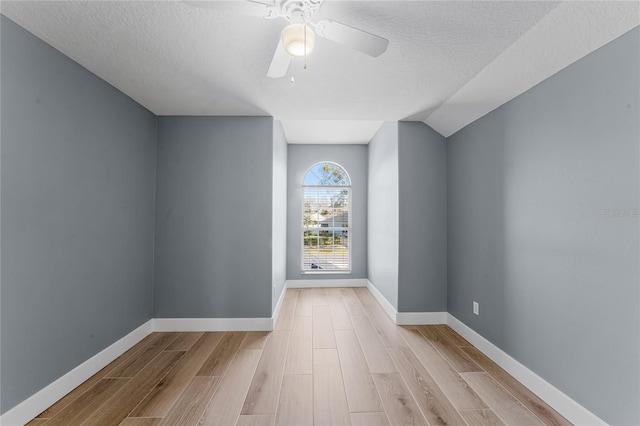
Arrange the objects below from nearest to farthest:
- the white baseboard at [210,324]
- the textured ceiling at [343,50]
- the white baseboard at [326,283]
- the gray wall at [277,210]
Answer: the textured ceiling at [343,50]
the white baseboard at [210,324]
the gray wall at [277,210]
the white baseboard at [326,283]

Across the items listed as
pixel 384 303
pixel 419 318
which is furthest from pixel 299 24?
pixel 384 303

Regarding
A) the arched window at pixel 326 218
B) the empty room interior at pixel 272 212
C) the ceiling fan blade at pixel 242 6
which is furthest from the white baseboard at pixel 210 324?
the ceiling fan blade at pixel 242 6

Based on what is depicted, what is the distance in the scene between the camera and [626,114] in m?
1.59

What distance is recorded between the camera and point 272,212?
3461mm

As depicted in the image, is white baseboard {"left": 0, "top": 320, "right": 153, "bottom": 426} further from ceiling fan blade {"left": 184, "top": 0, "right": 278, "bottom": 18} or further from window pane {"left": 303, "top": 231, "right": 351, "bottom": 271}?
window pane {"left": 303, "top": 231, "right": 351, "bottom": 271}

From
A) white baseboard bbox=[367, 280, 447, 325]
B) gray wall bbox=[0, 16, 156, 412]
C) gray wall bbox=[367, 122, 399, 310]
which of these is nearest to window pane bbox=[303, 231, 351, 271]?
gray wall bbox=[367, 122, 399, 310]

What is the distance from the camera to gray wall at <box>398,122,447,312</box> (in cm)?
353

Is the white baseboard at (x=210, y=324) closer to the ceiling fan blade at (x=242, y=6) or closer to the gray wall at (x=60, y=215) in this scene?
the gray wall at (x=60, y=215)

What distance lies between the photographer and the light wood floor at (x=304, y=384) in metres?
1.88

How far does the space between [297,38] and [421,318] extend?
10.4 feet

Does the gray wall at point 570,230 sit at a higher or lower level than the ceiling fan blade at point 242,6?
lower

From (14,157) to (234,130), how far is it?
1912 millimetres

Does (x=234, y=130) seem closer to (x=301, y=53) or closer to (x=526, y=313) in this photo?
(x=301, y=53)

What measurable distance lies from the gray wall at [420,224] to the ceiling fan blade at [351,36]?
6.69ft
